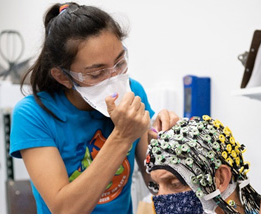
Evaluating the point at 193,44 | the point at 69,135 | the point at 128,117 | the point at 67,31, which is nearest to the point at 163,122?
the point at 128,117

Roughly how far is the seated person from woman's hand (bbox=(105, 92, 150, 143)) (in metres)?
0.07

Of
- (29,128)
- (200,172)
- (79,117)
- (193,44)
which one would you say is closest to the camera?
(200,172)

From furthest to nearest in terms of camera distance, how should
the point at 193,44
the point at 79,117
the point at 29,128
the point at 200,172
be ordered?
the point at 193,44
the point at 79,117
the point at 29,128
the point at 200,172

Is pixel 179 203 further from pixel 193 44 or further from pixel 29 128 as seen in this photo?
pixel 193 44

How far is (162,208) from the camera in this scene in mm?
955

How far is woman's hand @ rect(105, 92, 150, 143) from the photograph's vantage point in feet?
3.01

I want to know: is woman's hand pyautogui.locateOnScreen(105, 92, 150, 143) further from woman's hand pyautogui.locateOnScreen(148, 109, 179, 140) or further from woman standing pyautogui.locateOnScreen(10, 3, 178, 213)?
woman's hand pyautogui.locateOnScreen(148, 109, 179, 140)

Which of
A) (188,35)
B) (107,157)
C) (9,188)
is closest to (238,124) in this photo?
(188,35)

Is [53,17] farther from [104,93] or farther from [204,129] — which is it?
[204,129]

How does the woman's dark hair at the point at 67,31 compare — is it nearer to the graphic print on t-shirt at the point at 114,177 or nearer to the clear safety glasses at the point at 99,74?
the clear safety glasses at the point at 99,74

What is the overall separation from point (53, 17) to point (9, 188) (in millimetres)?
1116

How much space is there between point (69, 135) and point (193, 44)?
1.19 m

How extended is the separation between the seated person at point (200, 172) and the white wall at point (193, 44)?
58cm

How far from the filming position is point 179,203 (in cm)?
94
